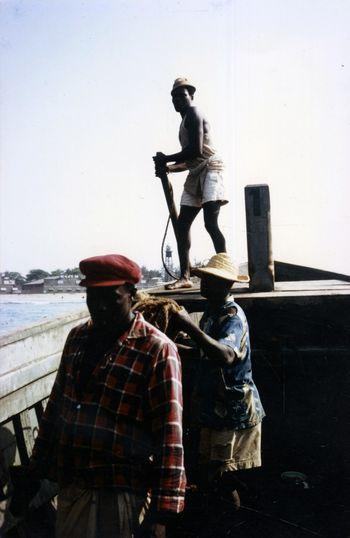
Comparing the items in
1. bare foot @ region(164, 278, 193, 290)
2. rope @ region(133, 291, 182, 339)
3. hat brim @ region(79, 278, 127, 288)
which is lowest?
rope @ region(133, 291, 182, 339)

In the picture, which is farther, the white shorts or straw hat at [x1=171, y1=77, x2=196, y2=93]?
the white shorts

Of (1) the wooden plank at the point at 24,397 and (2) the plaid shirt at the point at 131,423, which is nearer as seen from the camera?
(2) the plaid shirt at the point at 131,423

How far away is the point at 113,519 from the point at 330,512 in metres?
2.73

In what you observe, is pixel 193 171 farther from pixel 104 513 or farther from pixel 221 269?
pixel 104 513

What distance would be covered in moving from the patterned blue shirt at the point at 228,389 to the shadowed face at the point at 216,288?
0.06m

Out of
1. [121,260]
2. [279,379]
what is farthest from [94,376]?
[279,379]

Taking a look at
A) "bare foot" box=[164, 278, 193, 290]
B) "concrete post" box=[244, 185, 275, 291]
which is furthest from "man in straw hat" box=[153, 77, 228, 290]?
"concrete post" box=[244, 185, 275, 291]

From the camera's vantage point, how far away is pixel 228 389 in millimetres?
2885

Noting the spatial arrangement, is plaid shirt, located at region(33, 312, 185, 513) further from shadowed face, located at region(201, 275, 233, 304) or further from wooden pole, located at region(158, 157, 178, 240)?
wooden pole, located at region(158, 157, 178, 240)

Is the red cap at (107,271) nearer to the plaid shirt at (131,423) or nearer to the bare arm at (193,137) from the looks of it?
the plaid shirt at (131,423)

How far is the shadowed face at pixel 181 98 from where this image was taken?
4414mm

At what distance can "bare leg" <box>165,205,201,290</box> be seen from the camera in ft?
15.8

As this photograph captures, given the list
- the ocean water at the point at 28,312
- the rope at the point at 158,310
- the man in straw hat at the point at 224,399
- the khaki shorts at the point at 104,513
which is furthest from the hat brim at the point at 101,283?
the ocean water at the point at 28,312

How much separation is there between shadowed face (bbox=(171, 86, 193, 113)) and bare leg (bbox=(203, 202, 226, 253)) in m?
1.05
